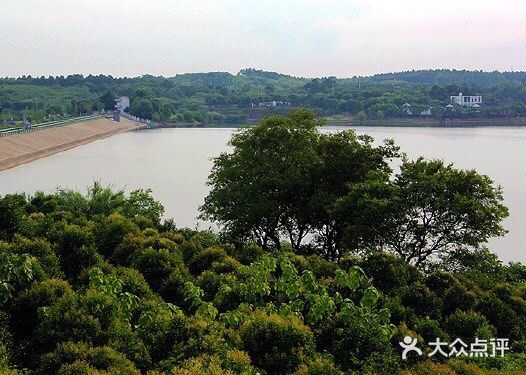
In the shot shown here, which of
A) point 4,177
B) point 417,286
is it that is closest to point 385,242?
point 417,286

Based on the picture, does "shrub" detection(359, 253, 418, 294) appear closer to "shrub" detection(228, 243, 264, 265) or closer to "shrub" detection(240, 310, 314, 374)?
"shrub" detection(228, 243, 264, 265)

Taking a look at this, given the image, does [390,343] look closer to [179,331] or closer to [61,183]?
[179,331]

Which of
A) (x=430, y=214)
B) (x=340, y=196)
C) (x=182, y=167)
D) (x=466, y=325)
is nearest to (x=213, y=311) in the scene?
(x=466, y=325)

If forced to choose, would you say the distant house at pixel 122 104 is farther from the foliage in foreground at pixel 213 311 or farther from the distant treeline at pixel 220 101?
the foliage in foreground at pixel 213 311

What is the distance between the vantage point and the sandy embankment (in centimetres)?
4369

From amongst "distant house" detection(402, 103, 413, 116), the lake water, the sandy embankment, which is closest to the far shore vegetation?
the lake water

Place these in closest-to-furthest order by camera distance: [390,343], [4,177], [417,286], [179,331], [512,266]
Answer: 1. [179,331]
2. [390,343]
3. [417,286]
4. [512,266]
5. [4,177]

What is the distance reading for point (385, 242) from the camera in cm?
1263

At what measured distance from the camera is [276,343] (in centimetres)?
603

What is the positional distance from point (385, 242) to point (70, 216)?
614 cm

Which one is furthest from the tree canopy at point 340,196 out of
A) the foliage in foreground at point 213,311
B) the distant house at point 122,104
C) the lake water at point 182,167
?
the distant house at point 122,104

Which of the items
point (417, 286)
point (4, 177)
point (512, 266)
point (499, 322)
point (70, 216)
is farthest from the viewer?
point (4, 177)

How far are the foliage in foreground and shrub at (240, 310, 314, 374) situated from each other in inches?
0.4

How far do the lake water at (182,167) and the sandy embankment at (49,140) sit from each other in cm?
117
